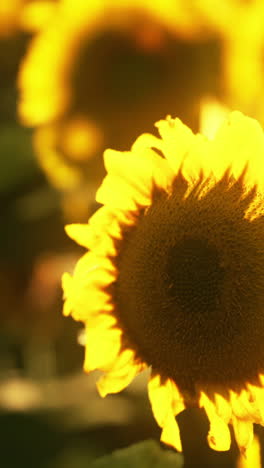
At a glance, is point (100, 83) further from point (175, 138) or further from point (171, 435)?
point (171, 435)

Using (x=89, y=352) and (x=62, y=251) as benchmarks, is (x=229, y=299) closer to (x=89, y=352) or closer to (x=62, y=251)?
(x=89, y=352)

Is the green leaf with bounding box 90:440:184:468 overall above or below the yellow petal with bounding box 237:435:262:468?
above

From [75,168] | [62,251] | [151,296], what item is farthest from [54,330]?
[151,296]

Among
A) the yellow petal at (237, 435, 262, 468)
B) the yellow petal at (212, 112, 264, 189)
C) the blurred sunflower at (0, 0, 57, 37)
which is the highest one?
the blurred sunflower at (0, 0, 57, 37)

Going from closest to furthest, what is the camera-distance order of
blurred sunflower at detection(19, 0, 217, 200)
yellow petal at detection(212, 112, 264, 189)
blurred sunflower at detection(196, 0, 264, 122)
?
yellow petal at detection(212, 112, 264, 189) < blurred sunflower at detection(196, 0, 264, 122) < blurred sunflower at detection(19, 0, 217, 200)

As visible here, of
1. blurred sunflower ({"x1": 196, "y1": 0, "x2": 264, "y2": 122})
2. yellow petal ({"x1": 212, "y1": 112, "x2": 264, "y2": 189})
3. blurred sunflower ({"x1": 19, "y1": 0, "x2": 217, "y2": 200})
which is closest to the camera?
yellow petal ({"x1": 212, "y1": 112, "x2": 264, "y2": 189})

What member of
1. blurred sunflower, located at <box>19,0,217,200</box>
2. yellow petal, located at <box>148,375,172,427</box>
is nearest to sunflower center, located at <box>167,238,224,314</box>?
yellow petal, located at <box>148,375,172,427</box>

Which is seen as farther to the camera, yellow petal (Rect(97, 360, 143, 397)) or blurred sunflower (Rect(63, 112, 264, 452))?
yellow petal (Rect(97, 360, 143, 397))

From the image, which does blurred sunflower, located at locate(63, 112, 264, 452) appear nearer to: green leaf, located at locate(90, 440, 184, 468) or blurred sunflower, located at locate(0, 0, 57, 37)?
green leaf, located at locate(90, 440, 184, 468)
